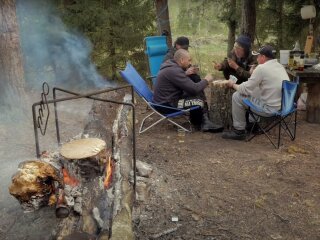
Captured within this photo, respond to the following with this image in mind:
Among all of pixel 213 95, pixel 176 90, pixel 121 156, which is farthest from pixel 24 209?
pixel 213 95

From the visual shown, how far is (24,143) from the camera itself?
518 centimetres

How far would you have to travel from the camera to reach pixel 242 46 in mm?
6043

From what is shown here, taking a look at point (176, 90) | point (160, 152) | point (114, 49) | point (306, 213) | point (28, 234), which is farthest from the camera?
point (114, 49)

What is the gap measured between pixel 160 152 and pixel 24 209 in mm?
2099

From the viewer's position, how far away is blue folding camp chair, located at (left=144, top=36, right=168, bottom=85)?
23.4ft

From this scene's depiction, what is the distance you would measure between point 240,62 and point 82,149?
3868 millimetres

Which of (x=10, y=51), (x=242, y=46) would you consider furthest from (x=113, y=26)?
(x=242, y=46)

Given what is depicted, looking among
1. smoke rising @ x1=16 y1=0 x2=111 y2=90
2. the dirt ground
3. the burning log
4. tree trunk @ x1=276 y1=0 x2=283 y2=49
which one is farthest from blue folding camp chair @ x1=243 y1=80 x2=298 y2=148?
tree trunk @ x1=276 y1=0 x2=283 y2=49

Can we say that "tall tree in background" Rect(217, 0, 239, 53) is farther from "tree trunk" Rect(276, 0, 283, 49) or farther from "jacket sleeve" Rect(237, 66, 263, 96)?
"jacket sleeve" Rect(237, 66, 263, 96)

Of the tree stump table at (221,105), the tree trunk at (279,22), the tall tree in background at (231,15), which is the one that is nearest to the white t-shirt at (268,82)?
the tree stump table at (221,105)

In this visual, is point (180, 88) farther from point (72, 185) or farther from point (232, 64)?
point (72, 185)

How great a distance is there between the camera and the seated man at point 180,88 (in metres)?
5.46

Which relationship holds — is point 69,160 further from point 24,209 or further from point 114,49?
point 114,49

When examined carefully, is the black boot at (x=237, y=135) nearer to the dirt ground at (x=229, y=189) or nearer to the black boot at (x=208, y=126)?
the dirt ground at (x=229, y=189)
